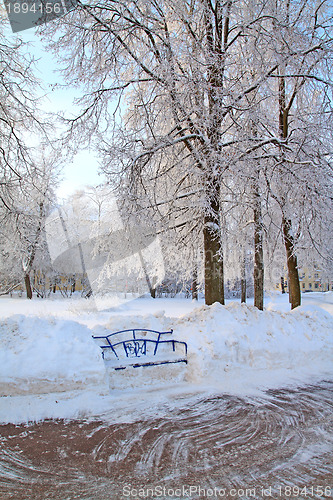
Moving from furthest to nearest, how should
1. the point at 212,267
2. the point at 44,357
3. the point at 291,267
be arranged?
the point at 291,267 → the point at 212,267 → the point at 44,357

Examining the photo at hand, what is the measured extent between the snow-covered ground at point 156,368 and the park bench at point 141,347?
0.16 m

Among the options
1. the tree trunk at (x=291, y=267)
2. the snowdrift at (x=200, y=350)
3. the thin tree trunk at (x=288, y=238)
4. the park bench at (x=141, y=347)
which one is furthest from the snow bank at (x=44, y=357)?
the tree trunk at (x=291, y=267)

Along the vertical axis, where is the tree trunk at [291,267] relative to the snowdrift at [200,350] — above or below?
above

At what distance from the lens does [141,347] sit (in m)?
6.45

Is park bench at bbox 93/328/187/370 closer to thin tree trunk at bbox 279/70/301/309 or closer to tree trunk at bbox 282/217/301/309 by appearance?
thin tree trunk at bbox 279/70/301/309

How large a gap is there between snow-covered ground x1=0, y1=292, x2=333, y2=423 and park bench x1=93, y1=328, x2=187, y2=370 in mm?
161

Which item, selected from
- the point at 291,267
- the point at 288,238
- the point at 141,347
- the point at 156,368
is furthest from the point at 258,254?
the point at 156,368

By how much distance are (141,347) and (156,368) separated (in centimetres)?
59

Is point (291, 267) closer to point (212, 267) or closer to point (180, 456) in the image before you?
point (212, 267)

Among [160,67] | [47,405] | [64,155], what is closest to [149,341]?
[47,405]

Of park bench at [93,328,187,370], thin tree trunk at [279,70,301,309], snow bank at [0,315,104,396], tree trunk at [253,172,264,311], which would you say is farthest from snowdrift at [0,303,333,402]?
thin tree trunk at [279,70,301,309]

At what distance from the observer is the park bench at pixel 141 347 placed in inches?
240

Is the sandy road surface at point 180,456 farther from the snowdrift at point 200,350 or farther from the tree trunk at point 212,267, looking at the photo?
the tree trunk at point 212,267

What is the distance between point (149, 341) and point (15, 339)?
7.98 feet
